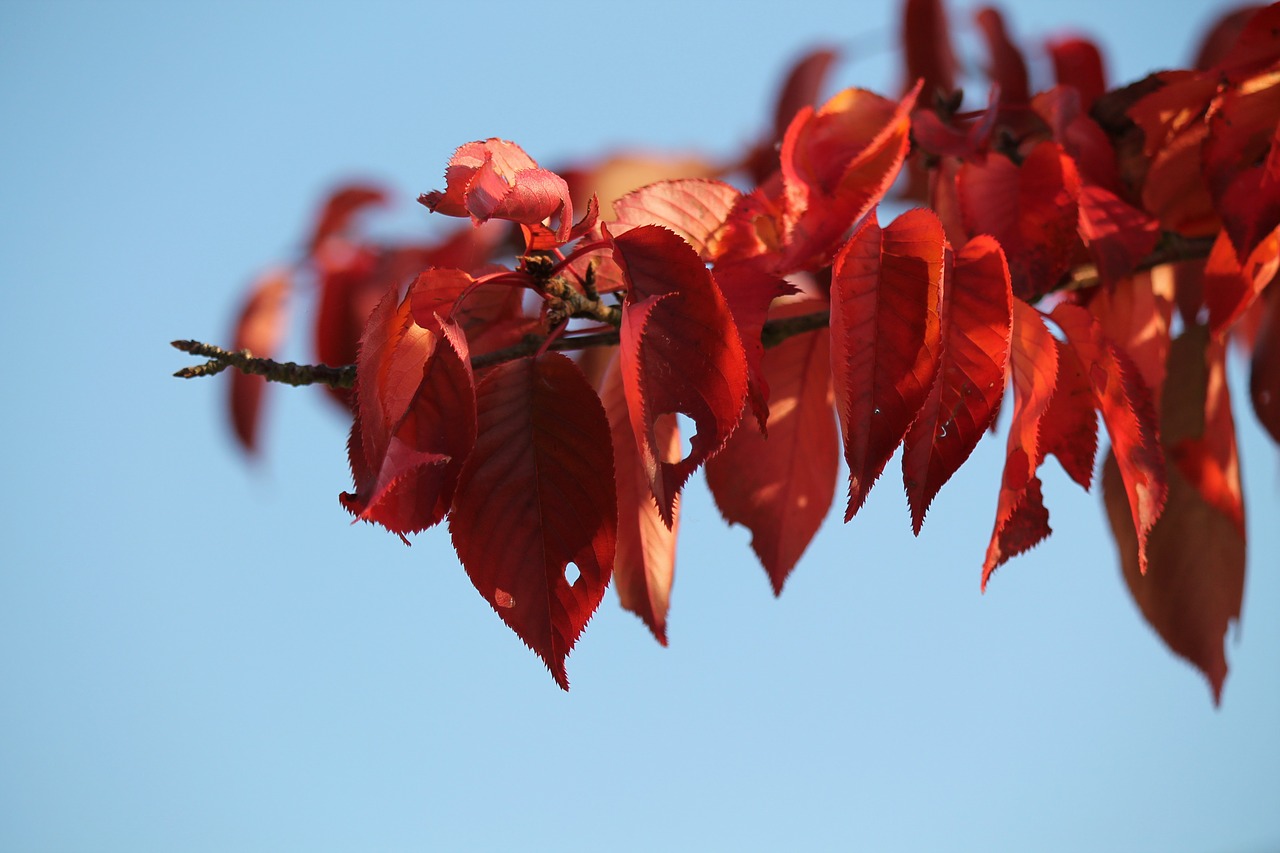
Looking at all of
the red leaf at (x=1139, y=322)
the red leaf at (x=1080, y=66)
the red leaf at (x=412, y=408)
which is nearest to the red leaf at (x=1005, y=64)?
the red leaf at (x=1080, y=66)

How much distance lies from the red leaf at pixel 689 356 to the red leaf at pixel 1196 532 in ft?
0.82

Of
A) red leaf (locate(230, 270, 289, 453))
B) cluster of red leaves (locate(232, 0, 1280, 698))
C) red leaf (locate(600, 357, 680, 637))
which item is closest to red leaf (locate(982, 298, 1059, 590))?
cluster of red leaves (locate(232, 0, 1280, 698))

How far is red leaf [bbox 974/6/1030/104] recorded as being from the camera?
54 cm

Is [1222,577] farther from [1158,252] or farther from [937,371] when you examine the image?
[937,371]

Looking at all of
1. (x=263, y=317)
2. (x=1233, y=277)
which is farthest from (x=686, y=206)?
(x=263, y=317)

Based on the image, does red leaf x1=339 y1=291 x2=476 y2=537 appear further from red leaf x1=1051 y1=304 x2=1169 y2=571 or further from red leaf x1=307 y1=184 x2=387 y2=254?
red leaf x1=307 y1=184 x2=387 y2=254

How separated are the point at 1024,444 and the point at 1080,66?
32cm

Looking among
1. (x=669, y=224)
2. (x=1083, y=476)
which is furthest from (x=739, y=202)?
(x=1083, y=476)

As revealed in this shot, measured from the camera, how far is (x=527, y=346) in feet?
1.08

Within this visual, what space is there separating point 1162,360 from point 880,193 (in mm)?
164

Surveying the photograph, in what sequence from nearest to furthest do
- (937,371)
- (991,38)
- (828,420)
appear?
1. (937,371)
2. (828,420)
3. (991,38)

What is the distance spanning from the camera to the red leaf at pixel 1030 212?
35 centimetres

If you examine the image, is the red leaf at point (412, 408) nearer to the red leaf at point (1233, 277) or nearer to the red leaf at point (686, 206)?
the red leaf at point (686, 206)

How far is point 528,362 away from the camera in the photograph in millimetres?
299
